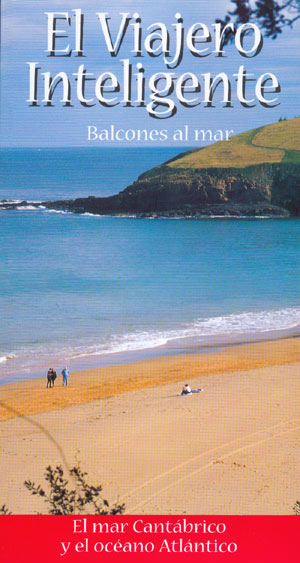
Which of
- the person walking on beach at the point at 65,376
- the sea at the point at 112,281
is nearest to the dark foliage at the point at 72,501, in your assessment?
the person walking on beach at the point at 65,376

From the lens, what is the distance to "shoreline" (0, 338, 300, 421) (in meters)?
8.45

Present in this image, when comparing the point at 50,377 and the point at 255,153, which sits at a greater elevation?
the point at 255,153

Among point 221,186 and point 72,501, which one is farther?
point 221,186

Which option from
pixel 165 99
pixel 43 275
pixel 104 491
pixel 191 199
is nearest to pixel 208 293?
pixel 191 199

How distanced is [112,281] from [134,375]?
4.52 metres

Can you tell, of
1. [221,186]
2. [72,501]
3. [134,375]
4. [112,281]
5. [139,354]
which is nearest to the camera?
[72,501]

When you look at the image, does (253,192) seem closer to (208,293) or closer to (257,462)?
(208,293)

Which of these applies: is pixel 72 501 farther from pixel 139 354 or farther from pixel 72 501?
pixel 139 354

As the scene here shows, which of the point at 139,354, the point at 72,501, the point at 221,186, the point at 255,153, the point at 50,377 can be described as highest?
the point at 255,153

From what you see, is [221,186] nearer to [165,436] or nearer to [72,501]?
[165,436]
